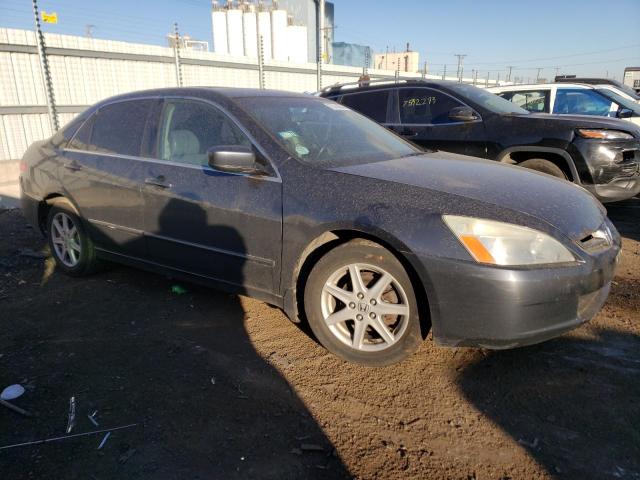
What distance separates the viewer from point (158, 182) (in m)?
3.45

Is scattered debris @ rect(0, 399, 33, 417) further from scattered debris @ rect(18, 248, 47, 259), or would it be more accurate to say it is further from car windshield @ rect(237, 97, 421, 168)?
scattered debris @ rect(18, 248, 47, 259)

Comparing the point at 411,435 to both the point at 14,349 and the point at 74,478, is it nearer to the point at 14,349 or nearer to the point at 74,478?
the point at 74,478

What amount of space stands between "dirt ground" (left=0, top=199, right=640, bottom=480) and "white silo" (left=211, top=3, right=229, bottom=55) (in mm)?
38726

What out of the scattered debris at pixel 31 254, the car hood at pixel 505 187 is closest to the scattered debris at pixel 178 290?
the car hood at pixel 505 187

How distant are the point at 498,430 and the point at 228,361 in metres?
1.59

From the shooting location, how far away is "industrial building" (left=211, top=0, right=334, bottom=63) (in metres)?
36.2

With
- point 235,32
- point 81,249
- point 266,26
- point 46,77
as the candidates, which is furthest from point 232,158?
point 235,32

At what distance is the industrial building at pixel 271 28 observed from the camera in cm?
3616

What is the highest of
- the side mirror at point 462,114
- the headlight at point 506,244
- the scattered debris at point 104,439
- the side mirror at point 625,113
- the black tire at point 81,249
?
the side mirror at point 462,114

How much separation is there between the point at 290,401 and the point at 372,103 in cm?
520

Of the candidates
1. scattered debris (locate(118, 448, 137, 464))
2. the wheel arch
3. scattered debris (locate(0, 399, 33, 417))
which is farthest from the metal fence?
scattered debris (locate(118, 448, 137, 464))

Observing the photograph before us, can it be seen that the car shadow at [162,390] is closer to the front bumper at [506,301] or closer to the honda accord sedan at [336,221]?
the honda accord sedan at [336,221]

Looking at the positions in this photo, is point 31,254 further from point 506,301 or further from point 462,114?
point 462,114

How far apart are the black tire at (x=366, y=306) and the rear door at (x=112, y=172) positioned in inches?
64.9
